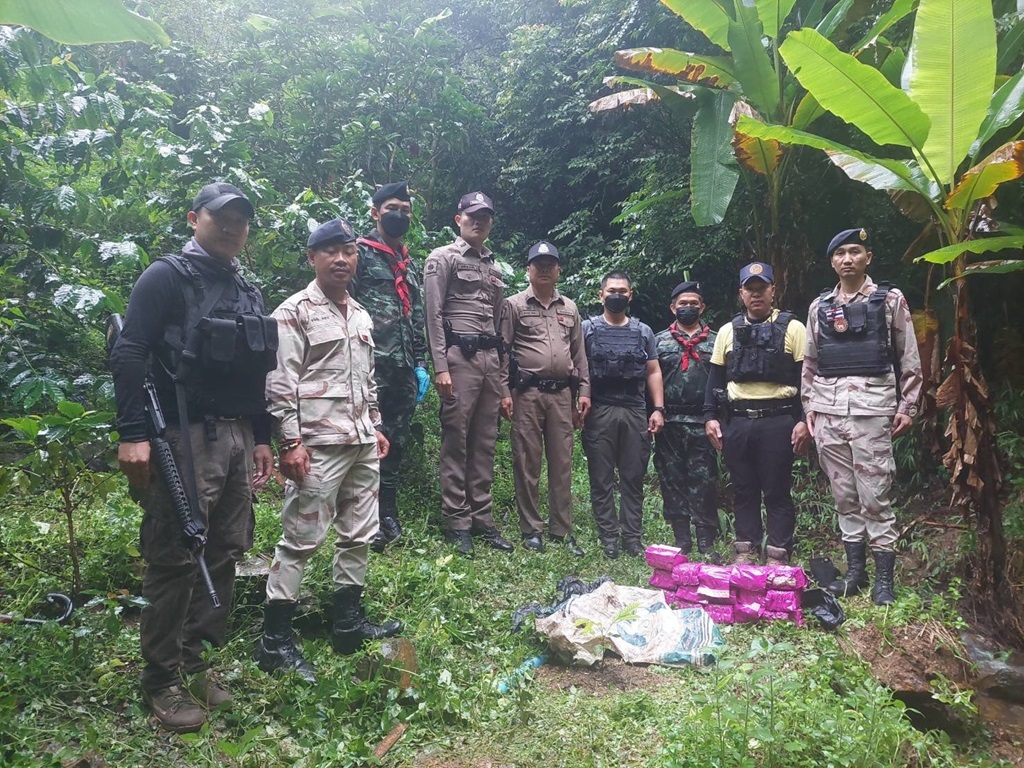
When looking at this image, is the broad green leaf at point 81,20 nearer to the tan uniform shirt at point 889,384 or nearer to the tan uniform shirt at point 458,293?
the tan uniform shirt at point 458,293

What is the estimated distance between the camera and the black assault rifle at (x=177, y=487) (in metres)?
2.50

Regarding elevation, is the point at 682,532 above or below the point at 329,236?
below

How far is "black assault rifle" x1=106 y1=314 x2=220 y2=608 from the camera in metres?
2.50

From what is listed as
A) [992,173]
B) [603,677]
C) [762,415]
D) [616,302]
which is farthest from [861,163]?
[603,677]

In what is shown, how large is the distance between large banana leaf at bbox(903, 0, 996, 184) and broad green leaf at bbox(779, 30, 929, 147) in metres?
0.11

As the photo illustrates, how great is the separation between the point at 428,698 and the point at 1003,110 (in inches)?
162

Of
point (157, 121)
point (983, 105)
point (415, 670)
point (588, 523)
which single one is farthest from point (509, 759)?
point (157, 121)

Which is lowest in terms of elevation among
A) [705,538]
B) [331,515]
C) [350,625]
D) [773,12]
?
[705,538]

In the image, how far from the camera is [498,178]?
493 inches

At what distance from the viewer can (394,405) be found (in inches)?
179

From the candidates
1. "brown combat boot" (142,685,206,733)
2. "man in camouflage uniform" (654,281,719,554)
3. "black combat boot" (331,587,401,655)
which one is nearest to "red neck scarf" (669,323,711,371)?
"man in camouflage uniform" (654,281,719,554)

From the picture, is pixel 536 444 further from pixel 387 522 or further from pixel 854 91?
pixel 854 91

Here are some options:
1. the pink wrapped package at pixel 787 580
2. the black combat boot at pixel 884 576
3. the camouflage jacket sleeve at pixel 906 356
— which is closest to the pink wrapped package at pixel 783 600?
the pink wrapped package at pixel 787 580

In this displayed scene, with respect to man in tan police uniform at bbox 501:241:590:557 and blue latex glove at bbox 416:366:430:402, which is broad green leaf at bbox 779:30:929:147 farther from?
blue latex glove at bbox 416:366:430:402
